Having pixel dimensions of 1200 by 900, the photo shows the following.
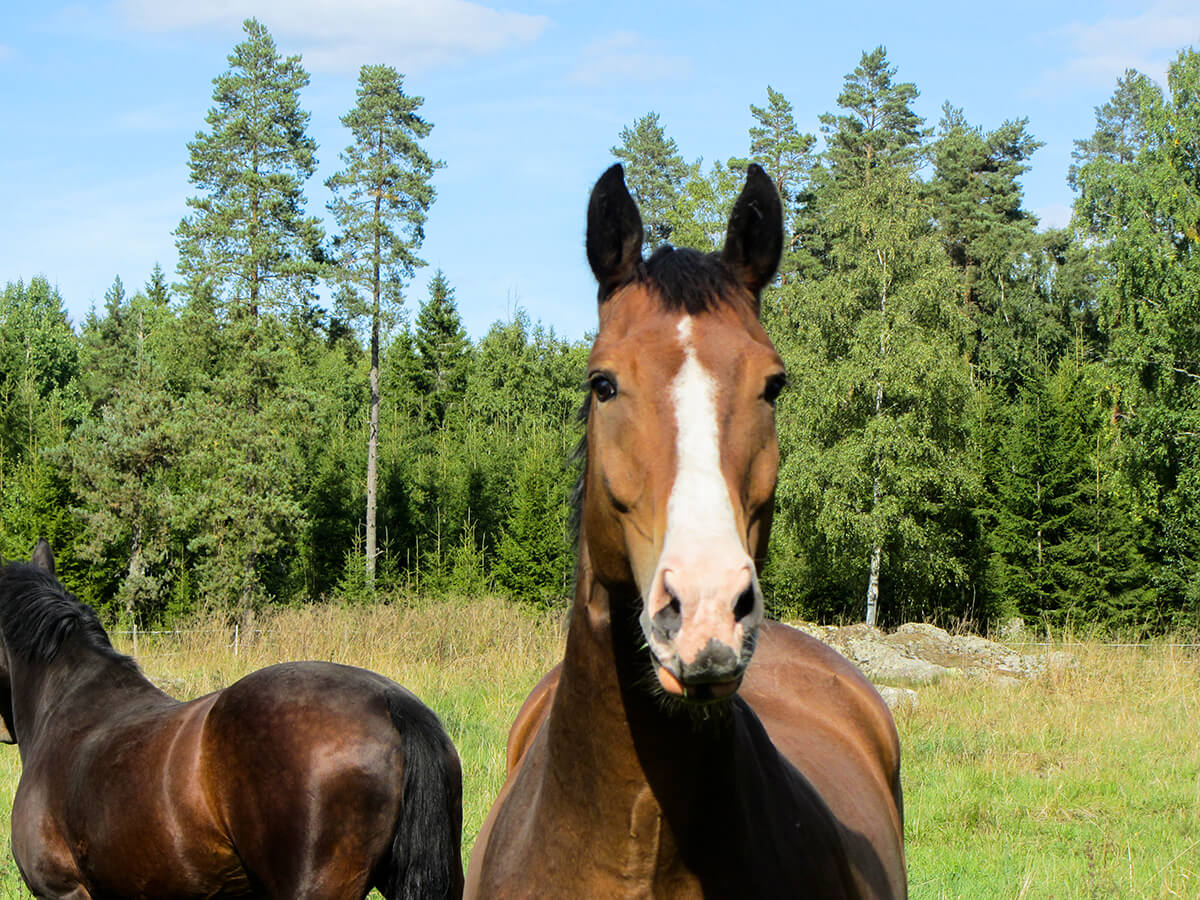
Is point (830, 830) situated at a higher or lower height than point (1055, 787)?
higher

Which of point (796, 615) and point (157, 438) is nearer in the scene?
point (157, 438)

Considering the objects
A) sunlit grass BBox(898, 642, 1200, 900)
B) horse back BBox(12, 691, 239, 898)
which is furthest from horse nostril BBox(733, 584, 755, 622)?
sunlit grass BBox(898, 642, 1200, 900)

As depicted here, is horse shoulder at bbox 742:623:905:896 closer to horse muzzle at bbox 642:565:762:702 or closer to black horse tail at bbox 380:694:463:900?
horse muzzle at bbox 642:565:762:702

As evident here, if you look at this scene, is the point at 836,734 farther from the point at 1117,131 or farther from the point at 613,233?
the point at 1117,131

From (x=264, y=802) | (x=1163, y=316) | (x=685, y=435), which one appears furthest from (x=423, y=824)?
(x=1163, y=316)

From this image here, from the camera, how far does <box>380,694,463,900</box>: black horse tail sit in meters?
4.27

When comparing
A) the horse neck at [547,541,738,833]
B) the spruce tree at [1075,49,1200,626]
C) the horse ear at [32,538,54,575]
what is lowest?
the horse ear at [32,538,54,575]

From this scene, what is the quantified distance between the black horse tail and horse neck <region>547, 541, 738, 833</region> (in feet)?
8.90

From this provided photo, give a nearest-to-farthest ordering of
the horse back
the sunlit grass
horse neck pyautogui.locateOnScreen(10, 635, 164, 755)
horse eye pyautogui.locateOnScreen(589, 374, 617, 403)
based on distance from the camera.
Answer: horse eye pyautogui.locateOnScreen(589, 374, 617, 403)
the horse back
horse neck pyautogui.locateOnScreen(10, 635, 164, 755)
the sunlit grass

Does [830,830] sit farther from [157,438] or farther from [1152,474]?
[1152,474]

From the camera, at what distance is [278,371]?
→ 24453mm

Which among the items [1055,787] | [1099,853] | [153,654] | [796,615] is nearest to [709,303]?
[1099,853]

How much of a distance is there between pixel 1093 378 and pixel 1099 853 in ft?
73.6

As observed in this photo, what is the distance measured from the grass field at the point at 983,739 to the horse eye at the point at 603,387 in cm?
402
